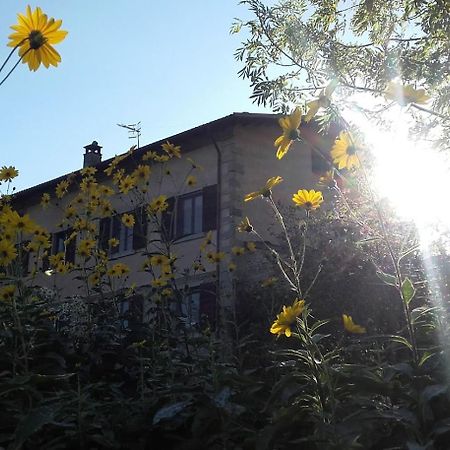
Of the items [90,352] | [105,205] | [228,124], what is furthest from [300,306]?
[228,124]

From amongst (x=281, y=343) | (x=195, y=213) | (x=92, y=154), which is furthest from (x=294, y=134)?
(x=92, y=154)

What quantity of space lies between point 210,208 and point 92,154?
7848 millimetres

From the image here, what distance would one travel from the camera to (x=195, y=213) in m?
14.1

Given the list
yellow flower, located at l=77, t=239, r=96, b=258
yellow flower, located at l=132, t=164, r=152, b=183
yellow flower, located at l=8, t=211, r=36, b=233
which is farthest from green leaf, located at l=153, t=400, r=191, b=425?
yellow flower, located at l=132, t=164, r=152, b=183

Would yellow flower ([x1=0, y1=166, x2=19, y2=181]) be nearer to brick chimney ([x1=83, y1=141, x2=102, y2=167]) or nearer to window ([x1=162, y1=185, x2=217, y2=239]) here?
window ([x1=162, y1=185, x2=217, y2=239])

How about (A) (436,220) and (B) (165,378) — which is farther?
(A) (436,220)

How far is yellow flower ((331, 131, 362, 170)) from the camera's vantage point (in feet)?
9.70

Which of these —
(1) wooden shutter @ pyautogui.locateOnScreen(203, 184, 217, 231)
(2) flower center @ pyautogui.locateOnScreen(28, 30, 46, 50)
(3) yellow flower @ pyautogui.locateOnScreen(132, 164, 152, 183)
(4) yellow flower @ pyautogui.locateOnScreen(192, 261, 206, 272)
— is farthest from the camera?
A: (1) wooden shutter @ pyautogui.locateOnScreen(203, 184, 217, 231)

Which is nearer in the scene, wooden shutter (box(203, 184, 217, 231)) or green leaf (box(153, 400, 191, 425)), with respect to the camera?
green leaf (box(153, 400, 191, 425))

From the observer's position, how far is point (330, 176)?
336 cm

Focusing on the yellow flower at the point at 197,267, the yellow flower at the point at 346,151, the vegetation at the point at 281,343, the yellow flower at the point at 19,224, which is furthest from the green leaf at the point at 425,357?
the yellow flower at the point at 197,267

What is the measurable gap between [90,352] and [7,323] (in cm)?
54

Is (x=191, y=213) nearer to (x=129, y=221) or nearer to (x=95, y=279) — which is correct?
(x=129, y=221)

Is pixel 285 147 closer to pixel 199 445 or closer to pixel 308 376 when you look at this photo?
pixel 308 376
